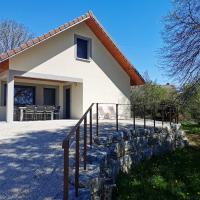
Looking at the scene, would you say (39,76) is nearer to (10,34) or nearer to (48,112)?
(48,112)

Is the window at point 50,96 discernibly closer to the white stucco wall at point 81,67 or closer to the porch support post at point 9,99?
the white stucco wall at point 81,67

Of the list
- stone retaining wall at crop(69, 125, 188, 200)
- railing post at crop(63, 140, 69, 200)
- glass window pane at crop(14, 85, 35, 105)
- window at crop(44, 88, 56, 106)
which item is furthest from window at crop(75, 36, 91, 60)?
railing post at crop(63, 140, 69, 200)

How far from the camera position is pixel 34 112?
15875 millimetres

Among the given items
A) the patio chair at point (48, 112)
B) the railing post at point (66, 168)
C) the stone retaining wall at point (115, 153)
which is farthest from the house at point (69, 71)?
the railing post at point (66, 168)

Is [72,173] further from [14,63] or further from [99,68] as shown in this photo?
[99,68]

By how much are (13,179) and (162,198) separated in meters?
3.21

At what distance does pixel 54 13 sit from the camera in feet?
61.4

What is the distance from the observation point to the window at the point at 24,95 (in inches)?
672

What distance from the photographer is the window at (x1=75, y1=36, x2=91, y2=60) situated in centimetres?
1645

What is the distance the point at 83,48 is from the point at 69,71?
1980 mm

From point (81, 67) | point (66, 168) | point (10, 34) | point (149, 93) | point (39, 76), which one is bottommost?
point (66, 168)

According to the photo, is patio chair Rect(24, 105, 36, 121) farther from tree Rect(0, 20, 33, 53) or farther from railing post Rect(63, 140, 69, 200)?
tree Rect(0, 20, 33, 53)

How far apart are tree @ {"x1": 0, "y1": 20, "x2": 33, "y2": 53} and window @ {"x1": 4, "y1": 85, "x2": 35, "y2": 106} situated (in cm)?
2037

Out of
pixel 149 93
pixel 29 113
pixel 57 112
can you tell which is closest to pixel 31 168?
pixel 29 113
